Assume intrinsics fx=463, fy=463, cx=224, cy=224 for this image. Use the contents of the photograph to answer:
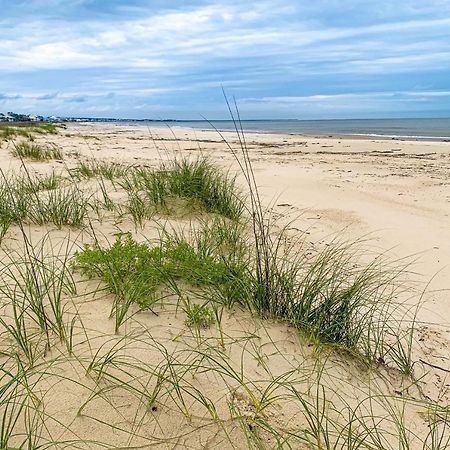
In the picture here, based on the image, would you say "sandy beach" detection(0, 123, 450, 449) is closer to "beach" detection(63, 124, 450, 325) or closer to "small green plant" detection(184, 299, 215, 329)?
"small green plant" detection(184, 299, 215, 329)

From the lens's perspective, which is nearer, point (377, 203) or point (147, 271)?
point (147, 271)

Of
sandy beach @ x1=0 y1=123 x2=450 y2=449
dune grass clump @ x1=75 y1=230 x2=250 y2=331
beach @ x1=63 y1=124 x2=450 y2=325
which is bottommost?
beach @ x1=63 y1=124 x2=450 y2=325

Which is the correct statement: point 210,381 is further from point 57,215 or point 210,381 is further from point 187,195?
point 187,195

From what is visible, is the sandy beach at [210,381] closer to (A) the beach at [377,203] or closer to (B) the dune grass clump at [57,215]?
(B) the dune grass clump at [57,215]

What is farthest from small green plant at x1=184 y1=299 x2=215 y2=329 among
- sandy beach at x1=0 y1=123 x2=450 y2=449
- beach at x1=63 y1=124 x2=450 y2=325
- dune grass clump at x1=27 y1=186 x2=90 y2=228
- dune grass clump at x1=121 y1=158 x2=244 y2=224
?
dune grass clump at x1=121 y1=158 x2=244 y2=224

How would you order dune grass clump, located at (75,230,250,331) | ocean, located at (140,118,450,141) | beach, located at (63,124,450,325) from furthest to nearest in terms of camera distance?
1. ocean, located at (140,118,450,141)
2. beach, located at (63,124,450,325)
3. dune grass clump, located at (75,230,250,331)

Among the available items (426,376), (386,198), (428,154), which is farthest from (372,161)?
(426,376)

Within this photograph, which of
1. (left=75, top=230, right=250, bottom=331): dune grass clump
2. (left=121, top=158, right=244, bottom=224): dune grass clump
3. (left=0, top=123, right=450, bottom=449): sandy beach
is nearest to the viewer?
(left=0, top=123, right=450, bottom=449): sandy beach

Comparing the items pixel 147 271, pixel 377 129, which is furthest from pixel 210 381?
pixel 377 129

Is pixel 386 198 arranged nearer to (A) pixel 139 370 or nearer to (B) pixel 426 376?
(B) pixel 426 376

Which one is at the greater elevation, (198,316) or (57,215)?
(57,215)

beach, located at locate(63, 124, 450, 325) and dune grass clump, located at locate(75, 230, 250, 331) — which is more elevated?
dune grass clump, located at locate(75, 230, 250, 331)

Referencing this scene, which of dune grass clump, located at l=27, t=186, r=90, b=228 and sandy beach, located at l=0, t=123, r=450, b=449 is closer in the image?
sandy beach, located at l=0, t=123, r=450, b=449

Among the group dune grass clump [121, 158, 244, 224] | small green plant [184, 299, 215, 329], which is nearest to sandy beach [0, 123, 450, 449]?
small green plant [184, 299, 215, 329]
